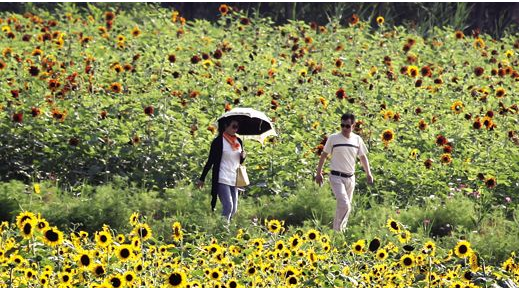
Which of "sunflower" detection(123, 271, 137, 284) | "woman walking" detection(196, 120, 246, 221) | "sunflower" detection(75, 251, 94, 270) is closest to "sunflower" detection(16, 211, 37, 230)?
"sunflower" detection(75, 251, 94, 270)

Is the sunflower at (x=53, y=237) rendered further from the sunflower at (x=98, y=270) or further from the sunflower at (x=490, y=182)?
the sunflower at (x=490, y=182)

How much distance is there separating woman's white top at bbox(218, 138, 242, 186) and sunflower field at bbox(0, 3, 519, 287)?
41 centimetres

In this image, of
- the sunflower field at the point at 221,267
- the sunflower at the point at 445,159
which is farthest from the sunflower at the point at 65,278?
the sunflower at the point at 445,159

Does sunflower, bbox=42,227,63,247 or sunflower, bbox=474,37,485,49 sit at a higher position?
sunflower, bbox=42,227,63,247

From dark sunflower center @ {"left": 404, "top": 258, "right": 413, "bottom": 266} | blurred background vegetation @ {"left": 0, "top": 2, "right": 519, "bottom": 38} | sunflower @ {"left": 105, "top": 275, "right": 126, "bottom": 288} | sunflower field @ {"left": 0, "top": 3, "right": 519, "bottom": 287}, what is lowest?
blurred background vegetation @ {"left": 0, "top": 2, "right": 519, "bottom": 38}

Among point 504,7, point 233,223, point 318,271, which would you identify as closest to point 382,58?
point 504,7

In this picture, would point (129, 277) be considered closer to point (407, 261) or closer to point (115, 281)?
point (115, 281)

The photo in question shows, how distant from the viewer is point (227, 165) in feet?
35.0

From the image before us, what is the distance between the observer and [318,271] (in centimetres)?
739

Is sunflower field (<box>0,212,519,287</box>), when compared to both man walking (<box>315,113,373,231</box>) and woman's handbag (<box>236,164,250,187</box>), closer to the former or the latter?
man walking (<box>315,113,373,231</box>)

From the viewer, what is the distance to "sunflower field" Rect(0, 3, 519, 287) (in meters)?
7.61

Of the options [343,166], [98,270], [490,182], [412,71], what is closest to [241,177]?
[343,166]

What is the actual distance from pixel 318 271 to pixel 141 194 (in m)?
4.27

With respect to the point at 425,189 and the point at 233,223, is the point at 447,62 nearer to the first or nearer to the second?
the point at 425,189
